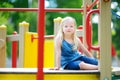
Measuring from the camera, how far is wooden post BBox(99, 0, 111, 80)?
443cm

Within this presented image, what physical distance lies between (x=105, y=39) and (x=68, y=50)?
584mm

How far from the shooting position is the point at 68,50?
492 cm

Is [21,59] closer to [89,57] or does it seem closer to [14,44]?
[14,44]

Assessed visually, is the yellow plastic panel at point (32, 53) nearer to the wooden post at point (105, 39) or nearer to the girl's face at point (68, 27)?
the girl's face at point (68, 27)

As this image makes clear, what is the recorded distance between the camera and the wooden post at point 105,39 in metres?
4.43

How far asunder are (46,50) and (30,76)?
262 centimetres

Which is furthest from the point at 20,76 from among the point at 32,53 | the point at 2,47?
the point at 32,53

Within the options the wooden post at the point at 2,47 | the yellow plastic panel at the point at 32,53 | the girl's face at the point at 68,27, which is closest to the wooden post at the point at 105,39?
the girl's face at the point at 68,27

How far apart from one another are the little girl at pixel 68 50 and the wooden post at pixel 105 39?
318 millimetres

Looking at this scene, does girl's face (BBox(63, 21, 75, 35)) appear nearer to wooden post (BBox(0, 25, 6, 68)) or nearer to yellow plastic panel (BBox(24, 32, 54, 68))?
wooden post (BBox(0, 25, 6, 68))

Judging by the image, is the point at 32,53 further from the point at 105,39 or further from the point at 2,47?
the point at 105,39

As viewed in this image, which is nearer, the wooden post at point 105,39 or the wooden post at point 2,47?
the wooden post at point 105,39

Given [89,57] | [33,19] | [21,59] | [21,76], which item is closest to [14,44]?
[21,59]

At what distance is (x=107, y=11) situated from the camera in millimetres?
4434
